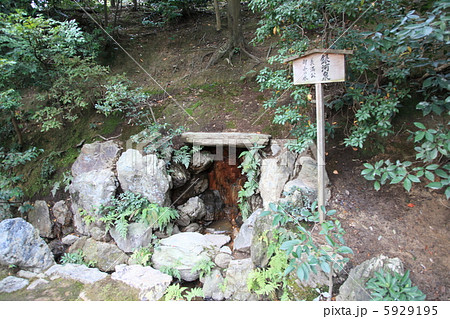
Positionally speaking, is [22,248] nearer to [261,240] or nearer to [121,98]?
[121,98]

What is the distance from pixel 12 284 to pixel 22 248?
0.65m

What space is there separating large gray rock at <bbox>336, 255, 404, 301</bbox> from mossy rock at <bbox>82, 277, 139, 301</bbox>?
3.13m

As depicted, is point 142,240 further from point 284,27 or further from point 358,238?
point 284,27

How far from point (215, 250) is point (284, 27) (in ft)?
14.4

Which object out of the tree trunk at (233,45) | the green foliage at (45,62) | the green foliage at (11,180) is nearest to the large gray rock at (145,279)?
the green foliage at (11,180)

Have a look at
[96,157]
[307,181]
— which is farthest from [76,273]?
[307,181]

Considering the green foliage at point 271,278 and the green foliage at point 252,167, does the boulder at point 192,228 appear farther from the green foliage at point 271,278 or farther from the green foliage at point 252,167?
the green foliage at point 271,278

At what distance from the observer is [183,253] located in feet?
16.4

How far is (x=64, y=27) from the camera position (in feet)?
17.7

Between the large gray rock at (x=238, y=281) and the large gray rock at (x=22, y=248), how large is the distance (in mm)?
3429

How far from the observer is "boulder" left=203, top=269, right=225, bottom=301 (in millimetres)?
4258

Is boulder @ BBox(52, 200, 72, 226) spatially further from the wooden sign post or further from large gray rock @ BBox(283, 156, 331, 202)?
the wooden sign post

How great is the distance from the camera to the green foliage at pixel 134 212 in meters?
5.38

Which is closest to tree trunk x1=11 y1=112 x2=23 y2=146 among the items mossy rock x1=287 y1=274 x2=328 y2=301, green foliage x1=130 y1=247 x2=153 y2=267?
green foliage x1=130 y1=247 x2=153 y2=267
